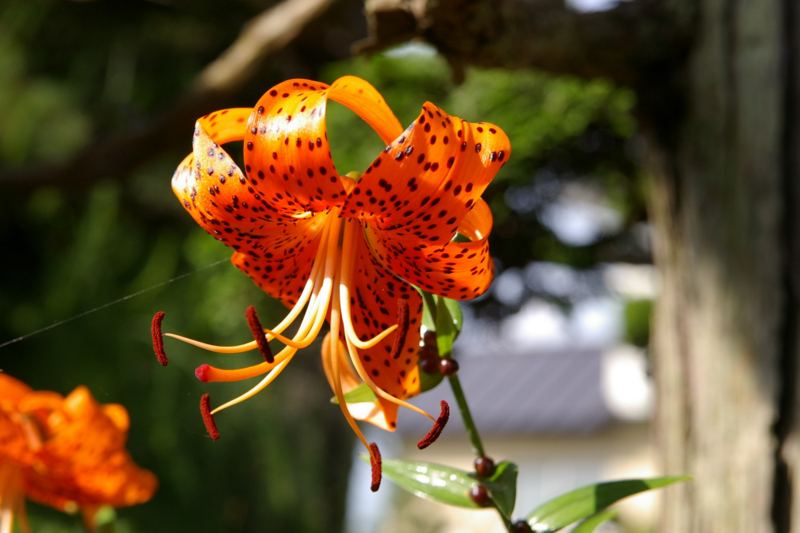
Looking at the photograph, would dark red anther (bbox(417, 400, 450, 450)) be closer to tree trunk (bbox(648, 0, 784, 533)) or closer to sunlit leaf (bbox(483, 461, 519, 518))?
sunlit leaf (bbox(483, 461, 519, 518))

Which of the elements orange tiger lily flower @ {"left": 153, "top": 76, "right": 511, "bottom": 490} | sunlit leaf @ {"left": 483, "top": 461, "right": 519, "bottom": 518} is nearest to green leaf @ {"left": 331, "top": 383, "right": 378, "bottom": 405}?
orange tiger lily flower @ {"left": 153, "top": 76, "right": 511, "bottom": 490}

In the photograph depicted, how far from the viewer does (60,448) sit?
778 millimetres

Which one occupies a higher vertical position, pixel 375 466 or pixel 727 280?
pixel 727 280

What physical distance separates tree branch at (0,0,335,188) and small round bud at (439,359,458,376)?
4.00 feet

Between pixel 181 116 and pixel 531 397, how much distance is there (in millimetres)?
9077

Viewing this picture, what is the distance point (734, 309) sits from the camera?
874 millimetres

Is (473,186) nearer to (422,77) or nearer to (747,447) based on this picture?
(747,447)

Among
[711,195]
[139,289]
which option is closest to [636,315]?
[139,289]

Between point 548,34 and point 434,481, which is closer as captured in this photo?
point 434,481

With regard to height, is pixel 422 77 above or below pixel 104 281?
above

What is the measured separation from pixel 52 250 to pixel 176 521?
4.70 ft

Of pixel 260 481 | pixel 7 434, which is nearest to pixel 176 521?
pixel 260 481

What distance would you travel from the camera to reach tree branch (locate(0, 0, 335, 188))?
1.63m

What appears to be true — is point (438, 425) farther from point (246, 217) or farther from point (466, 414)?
point (246, 217)
